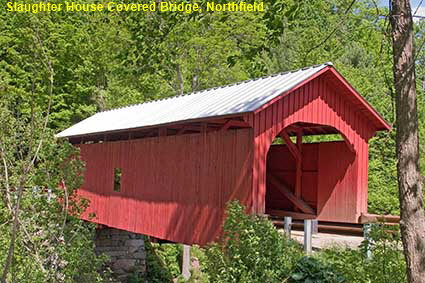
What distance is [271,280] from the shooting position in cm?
671

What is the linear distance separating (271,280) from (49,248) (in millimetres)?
2850

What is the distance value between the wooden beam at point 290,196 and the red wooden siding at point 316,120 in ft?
2.94

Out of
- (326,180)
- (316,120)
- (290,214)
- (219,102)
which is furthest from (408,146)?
(290,214)

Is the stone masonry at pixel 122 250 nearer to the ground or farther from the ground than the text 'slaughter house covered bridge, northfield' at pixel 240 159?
nearer to the ground

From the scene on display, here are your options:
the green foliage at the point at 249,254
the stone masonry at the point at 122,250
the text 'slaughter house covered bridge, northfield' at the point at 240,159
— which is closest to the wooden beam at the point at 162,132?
the text 'slaughter house covered bridge, northfield' at the point at 240,159

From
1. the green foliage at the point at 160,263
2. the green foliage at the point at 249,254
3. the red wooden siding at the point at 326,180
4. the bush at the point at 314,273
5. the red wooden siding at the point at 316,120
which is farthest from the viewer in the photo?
the green foliage at the point at 160,263

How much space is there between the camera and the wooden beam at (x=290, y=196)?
497 inches

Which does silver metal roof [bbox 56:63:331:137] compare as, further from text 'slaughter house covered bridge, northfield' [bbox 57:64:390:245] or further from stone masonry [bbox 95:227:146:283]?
stone masonry [bbox 95:227:146:283]

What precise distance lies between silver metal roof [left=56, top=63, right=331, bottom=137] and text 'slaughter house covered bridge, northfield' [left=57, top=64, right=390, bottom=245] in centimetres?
4

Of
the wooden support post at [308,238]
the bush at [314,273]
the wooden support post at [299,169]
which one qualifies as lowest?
the bush at [314,273]

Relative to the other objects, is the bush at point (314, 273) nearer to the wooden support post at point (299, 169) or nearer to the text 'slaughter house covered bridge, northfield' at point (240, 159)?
the text 'slaughter house covered bridge, northfield' at point (240, 159)

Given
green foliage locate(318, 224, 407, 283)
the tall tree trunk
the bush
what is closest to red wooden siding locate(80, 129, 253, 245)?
the bush

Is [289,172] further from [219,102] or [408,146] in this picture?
[408,146]

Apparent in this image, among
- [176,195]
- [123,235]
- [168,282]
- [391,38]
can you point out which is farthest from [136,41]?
[168,282]
